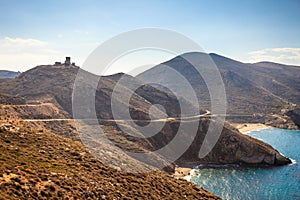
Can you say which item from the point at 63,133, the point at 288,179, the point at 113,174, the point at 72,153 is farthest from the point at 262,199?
the point at 63,133

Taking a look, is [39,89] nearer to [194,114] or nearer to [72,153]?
[194,114]

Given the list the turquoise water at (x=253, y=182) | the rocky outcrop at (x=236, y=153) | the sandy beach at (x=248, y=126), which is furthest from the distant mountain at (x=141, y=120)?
the sandy beach at (x=248, y=126)

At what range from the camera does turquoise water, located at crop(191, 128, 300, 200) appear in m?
58.9

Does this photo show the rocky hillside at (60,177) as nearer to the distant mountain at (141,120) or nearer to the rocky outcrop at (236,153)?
the distant mountain at (141,120)

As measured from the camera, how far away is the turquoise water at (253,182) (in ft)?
193

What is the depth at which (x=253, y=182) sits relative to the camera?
66.6m

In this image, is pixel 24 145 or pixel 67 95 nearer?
pixel 24 145

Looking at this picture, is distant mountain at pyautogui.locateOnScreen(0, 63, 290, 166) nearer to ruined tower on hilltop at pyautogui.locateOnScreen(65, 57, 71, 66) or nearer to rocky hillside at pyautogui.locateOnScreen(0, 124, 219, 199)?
ruined tower on hilltop at pyautogui.locateOnScreen(65, 57, 71, 66)

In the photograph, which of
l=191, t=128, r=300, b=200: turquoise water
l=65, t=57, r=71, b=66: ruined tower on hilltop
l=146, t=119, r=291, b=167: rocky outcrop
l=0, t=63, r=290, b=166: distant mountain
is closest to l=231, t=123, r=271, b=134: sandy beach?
l=0, t=63, r=290, b=166: distant mountain

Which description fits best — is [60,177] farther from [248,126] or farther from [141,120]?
[248,126]

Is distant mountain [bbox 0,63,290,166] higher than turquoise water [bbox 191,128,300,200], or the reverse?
distant mountain [bbox 0,63,290,166]

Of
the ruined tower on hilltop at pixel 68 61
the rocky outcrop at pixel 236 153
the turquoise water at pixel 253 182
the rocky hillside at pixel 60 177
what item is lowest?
the turquoise water at pixel 253 182

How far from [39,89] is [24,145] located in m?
77.2

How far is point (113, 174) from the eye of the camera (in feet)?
117
